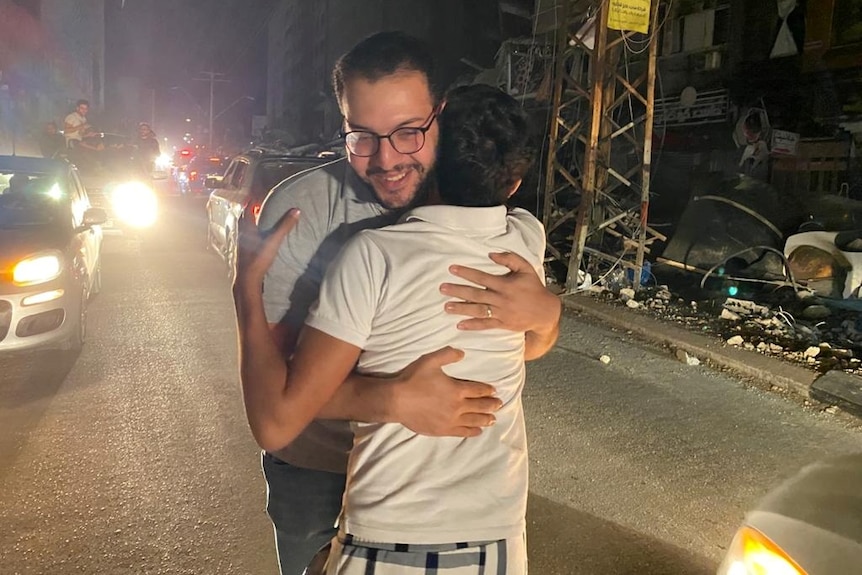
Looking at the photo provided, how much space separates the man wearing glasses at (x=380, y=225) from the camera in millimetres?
1396

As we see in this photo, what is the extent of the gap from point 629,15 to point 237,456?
776cm

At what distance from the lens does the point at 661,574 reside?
3.48 metres

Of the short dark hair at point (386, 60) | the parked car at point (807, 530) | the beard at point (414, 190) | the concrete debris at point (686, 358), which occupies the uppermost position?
the short dark hair at point (386, 60)

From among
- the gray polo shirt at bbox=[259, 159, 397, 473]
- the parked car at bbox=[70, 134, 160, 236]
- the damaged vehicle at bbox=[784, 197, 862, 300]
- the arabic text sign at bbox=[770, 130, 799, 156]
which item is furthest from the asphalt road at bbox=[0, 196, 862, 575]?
the arabic text sign at bbox=[770, 130, 799, 156]

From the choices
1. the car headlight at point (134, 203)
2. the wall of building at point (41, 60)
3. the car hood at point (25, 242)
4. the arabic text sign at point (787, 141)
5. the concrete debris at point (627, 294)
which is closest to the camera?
the car hood at point (25, 242)

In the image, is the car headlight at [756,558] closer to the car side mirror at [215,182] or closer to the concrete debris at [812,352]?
the concrete debris at [812,352]

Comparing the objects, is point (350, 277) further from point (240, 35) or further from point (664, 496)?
point (240, 35)

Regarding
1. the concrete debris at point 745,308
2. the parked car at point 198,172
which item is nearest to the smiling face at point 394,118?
the concrete debris at point 745,308

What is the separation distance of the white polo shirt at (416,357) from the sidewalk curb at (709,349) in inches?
223

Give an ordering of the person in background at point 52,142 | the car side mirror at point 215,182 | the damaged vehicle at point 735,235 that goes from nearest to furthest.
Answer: the damaged vehicle at point 735,235, the car side mirror at point 215,182, the person in background at point 52,142

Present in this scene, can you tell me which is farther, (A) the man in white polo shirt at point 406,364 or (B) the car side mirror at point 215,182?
(B) the car side mirror at point 215,182

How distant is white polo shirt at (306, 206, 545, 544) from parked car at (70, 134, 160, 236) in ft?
40.9

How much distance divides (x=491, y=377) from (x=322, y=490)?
672mm

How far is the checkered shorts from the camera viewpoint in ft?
4.44
